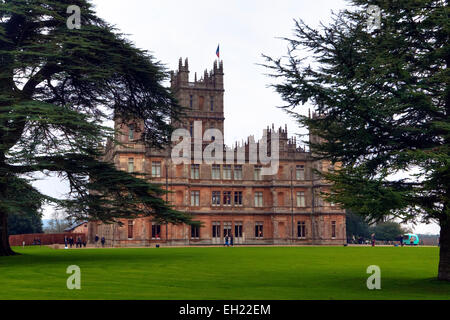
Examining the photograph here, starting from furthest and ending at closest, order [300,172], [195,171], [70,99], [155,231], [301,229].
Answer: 1. [300,172]
2. [301,229]
3. [195,171]
4. [155,231]
5. [70,99]

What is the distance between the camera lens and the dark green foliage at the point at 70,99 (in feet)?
69.1

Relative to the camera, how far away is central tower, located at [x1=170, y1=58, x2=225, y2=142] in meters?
63.8

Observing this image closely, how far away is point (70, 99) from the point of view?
26516mm

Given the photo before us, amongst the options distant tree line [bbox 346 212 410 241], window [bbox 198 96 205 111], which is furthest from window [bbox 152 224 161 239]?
distant tree line [bbox 346 212 410 241]

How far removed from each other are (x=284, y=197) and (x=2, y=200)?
44.1m

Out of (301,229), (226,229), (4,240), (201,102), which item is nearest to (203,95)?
(201,102)

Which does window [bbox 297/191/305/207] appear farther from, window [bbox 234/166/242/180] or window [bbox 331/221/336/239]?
window [bbox 234/166/242/180]

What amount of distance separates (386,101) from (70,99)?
721 inches

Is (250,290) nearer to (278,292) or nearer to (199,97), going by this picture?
(278,292)

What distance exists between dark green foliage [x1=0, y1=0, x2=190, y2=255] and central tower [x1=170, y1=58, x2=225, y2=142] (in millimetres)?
36958

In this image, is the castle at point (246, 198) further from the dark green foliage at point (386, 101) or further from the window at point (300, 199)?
the dark green foliage at point (386, 101)

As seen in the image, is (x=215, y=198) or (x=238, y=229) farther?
(x=238, y=229)

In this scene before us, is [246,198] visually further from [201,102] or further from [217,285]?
[217,285]

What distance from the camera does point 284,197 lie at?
201 feet
